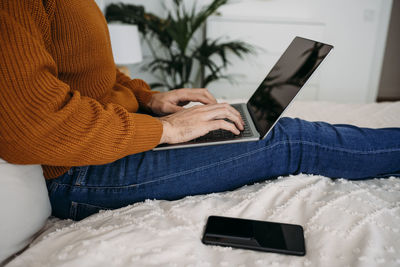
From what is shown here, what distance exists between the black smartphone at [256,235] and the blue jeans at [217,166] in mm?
157

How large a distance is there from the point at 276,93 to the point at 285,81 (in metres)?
0.04

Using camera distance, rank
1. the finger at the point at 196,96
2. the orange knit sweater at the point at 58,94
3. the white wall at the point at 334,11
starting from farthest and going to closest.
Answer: the white wall at the point at 334,11, the finger at the point at 196,96, the orange knit sweater at the point at 58,94

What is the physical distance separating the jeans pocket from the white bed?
0.03 meters

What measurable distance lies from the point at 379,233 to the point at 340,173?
0.75ft

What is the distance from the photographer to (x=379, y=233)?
0.58 m

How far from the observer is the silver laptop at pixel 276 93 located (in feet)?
2.50

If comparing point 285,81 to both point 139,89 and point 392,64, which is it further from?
point 392,64

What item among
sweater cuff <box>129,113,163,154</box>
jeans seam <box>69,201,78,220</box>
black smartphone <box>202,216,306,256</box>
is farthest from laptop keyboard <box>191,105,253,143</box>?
jeans seam <box>69,201,78,220</box>

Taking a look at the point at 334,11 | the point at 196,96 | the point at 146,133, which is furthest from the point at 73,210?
the point at 334,11

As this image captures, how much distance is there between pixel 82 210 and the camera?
74 centimetres

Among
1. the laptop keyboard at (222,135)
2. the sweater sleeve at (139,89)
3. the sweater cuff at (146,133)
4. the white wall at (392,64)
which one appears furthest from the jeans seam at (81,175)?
the white wall at (392,64)

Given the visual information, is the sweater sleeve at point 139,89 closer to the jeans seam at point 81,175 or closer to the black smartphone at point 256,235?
the jeans seam at point 81,175

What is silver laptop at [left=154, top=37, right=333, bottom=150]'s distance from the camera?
30.0 inches

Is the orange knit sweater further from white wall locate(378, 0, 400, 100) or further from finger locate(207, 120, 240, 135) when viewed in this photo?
white wall locate(378, 0, 400, 100)
